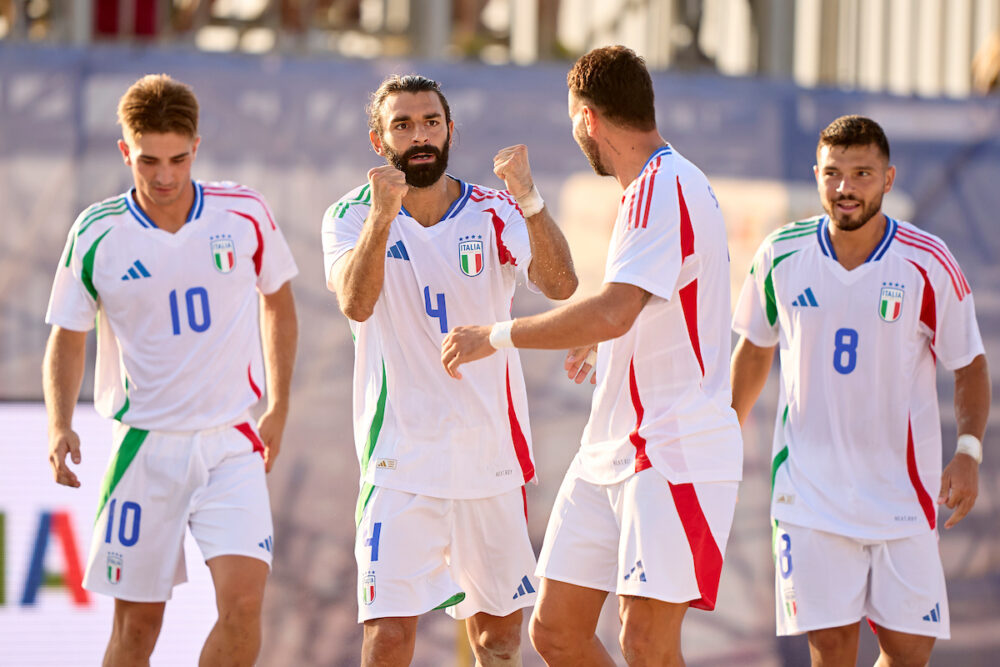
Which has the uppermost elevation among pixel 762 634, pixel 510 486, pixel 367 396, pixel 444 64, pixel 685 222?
pixel 444 64

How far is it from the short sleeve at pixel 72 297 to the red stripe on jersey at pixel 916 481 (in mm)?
3085

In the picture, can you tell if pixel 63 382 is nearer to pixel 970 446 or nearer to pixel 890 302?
pixel 890 302

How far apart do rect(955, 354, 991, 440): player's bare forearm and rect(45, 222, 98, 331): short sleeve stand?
3273mm

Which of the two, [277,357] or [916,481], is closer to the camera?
[916,481]

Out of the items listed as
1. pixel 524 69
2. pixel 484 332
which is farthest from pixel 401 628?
pixel 524 69

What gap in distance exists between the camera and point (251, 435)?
478cm

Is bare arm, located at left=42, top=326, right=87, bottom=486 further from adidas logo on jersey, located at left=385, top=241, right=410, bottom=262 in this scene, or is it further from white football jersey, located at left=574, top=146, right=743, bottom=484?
white football jersey, located at left=574, top=146, right=743, bottom=484

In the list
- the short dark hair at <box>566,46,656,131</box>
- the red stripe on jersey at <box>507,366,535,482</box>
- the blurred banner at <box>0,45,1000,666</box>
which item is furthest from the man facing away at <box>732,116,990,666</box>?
the blurred banner at <box>0,45,1000,666</box>

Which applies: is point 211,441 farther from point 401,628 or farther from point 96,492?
point 96,492

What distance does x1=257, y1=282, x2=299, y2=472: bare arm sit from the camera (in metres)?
4.90

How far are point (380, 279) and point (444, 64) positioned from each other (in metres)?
Result: 2.36

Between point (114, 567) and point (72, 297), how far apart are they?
39.7 inches

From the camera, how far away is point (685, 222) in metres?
3.74

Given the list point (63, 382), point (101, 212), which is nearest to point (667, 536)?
point (63, 382)
